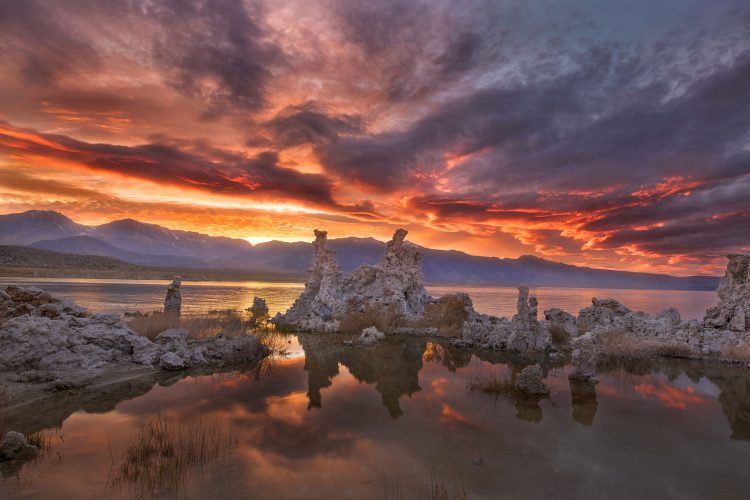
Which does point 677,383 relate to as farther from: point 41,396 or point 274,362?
point 41,396

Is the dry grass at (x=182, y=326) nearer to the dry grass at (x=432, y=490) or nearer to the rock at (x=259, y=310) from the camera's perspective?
the rock at (x=259, y=310)

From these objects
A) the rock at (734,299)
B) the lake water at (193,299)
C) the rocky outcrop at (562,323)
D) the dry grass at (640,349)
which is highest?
the rock at (734,299)

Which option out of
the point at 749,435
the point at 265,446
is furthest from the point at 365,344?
the point at 749,435

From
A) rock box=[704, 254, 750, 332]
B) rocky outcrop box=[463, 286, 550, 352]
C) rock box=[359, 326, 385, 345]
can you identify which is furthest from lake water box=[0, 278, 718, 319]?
rock box=[704, 254, 750, 332]

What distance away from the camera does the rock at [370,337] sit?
2558 centimetres

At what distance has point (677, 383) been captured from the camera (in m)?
17.4

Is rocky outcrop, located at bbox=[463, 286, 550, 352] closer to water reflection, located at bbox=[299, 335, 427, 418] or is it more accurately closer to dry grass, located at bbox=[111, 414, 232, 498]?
water reflection, located at bbox=[299, 335, 427, 418]

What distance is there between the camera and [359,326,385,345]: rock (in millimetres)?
25577

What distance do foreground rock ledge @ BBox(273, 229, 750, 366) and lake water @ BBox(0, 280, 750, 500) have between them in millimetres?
5011

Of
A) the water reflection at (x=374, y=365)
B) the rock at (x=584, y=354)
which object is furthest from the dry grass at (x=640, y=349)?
the water reflection at (x=374, y=365)

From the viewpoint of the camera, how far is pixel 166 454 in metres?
8.77

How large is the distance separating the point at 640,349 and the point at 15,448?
27641mm

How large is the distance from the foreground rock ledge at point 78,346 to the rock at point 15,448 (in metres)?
5.45

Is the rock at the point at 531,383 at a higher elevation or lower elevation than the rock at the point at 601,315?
lower
